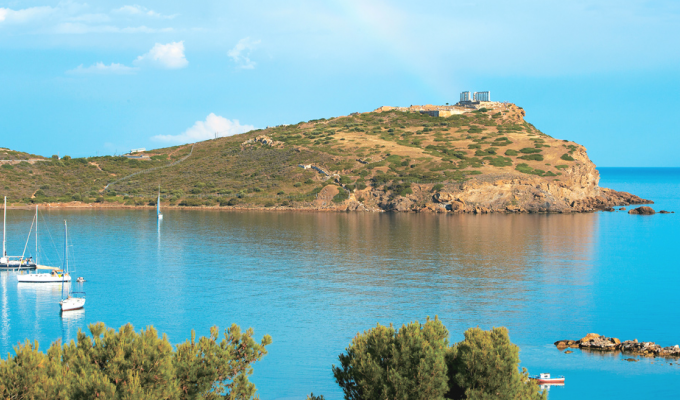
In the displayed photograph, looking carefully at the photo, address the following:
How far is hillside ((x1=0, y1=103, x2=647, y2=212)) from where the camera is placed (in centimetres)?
10256

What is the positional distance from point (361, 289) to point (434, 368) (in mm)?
25755

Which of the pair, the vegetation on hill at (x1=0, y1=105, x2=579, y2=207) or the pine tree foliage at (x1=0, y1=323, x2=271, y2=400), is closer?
the pine tree foliage at (x1=0, y1=323, x2=271, y2=400)

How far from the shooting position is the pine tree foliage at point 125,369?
527 inches

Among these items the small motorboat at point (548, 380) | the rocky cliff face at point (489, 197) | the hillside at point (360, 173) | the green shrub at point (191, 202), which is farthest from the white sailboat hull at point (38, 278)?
the green shrub at point (191, 202)

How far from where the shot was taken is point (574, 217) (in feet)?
306

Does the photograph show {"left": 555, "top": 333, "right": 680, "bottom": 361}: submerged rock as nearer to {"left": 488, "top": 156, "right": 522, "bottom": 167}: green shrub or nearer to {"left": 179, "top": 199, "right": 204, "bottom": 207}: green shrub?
{"left": 488, "top": 156, "right": 522, "bottom": 167}: green shrub

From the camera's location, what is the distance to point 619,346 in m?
28.9

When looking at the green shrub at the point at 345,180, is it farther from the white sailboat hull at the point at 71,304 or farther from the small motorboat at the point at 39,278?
the white sailboat hull at the point at 71,304

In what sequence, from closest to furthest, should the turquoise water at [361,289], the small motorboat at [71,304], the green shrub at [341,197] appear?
the turquoise water at [361,289] < the small motorboat at [71,304] < the green shrub at [341,197]

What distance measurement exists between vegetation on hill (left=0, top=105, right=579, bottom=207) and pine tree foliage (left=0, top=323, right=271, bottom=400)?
88228 mm

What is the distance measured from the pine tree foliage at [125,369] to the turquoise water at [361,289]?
8043 mm

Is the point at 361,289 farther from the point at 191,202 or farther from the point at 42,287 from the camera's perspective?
the point at 191,202

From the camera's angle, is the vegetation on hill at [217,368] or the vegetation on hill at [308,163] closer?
the vegetation on hill at [217,368]

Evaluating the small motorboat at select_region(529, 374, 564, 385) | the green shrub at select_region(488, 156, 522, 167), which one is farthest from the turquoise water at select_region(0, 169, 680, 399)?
the green shrub at select_region(488, 156, 522, 167)
